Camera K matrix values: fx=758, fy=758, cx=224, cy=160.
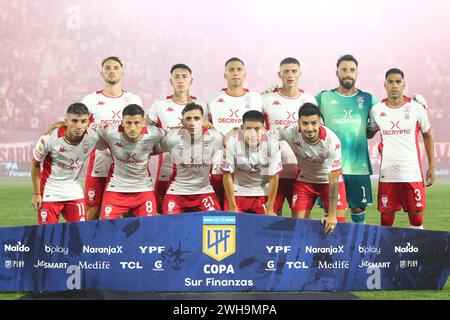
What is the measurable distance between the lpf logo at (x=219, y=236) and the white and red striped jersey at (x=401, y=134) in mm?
2399

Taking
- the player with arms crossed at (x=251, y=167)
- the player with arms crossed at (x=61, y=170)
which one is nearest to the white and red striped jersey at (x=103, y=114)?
the player with arms crossed at (x=61, y=170)

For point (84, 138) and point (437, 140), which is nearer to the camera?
point (84, 138)

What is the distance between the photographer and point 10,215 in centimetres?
1290

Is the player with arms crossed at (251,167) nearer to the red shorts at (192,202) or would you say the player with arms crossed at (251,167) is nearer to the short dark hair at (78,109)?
the red shorts at (192,202)

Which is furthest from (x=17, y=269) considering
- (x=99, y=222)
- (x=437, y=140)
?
(x=437, y=140)

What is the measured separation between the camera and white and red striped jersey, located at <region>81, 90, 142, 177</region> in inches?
286

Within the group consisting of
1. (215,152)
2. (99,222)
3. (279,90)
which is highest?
(279,90)

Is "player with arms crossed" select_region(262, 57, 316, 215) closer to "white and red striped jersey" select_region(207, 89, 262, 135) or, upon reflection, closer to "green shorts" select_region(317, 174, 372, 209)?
"white and red striped jersey" select_region(207, 89, 262, 135)

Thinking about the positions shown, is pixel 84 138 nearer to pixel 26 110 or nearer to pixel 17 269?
pixel 17 269

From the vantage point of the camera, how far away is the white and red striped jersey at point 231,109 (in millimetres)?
7051

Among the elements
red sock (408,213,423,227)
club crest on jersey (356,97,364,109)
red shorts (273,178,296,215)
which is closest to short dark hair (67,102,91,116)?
red shorts (273,178,296,215)

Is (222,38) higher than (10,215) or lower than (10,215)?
higher

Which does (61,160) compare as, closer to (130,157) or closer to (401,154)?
(130,157)

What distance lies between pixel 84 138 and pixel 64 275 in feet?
4.38
